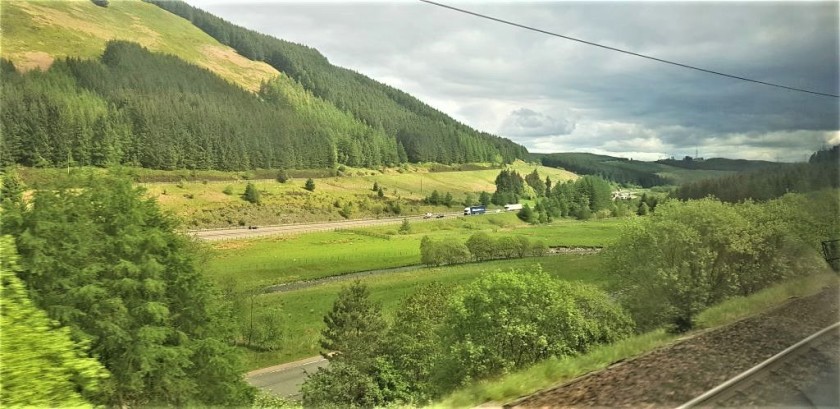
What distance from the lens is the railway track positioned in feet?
20.5

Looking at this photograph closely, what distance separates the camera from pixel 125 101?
65.4 metres

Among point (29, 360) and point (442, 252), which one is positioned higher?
point (29, 360)

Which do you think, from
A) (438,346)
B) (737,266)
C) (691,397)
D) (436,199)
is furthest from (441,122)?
(691,397)

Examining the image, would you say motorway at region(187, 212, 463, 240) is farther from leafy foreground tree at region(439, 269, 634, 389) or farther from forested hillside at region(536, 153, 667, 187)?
leafy foreground tree at region(439, 269, 634, 389)

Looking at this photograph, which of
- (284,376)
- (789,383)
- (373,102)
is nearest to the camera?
(789,383)

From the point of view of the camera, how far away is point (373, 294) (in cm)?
5016

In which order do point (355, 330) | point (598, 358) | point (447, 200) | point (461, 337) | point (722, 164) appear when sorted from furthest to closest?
1. point (447, 200)
2. point (355, 330)
3. point (461, 337)
4. point (722, 164)
5. point (598, 358)

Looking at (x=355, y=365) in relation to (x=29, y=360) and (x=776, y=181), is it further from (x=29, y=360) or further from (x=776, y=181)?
(x=29, y=360)

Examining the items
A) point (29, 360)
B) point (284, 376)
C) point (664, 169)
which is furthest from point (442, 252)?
point (29, 360)

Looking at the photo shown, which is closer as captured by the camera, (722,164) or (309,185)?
(722,164)

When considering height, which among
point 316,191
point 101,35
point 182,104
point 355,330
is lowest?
point 355,330

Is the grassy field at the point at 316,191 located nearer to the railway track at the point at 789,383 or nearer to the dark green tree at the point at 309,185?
the dark green tree at the point at 309,185

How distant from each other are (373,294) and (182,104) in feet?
159

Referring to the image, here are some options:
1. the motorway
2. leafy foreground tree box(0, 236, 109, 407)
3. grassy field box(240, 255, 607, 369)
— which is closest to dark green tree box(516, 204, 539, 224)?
the motorway
